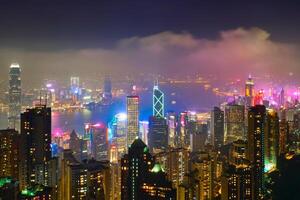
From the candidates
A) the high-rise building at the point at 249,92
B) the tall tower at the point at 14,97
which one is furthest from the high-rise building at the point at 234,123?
the tall tower at the point at 14,97

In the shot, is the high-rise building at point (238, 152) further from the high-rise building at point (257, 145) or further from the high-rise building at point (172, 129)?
the high-rise building at point (172, 129)

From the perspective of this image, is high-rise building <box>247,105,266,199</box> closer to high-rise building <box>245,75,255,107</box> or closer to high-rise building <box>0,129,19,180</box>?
high-rise building <box>245,75,255,107</box>

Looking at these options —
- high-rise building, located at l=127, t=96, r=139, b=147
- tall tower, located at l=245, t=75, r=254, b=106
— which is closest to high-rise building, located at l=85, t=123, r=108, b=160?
high-rise building, located at l=127, t=96, r=139, b=147

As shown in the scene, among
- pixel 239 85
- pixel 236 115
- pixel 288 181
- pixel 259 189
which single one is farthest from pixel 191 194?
pixel 236 115

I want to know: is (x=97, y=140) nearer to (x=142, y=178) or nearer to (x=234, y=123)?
(x=234, y=123)

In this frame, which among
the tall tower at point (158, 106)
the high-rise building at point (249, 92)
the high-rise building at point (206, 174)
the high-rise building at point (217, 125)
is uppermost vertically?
the high-rise building at point (249, 92)

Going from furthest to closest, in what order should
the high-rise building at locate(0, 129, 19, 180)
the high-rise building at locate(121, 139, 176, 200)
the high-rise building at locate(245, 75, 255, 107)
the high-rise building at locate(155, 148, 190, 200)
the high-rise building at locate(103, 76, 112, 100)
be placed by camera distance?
the high-rise building at locate(245, 75, 255, 107) < the high-rise building at locate(103, 76, 112, 100) < the high-rise building at locate(0, 129, 19, 180) < the high-rise building at locate(155, 148, 190, 200) < the high-rise building at locate(121, 139, 176, 200)
